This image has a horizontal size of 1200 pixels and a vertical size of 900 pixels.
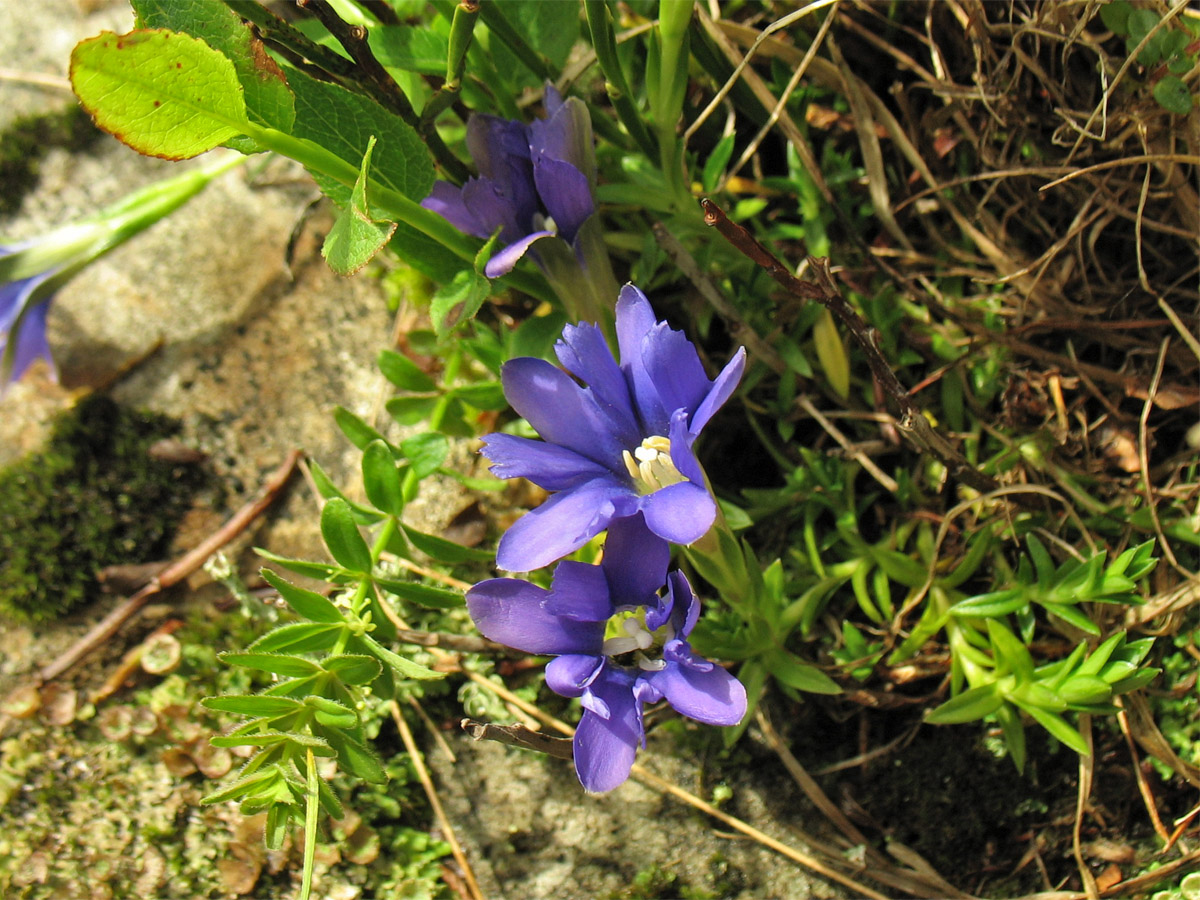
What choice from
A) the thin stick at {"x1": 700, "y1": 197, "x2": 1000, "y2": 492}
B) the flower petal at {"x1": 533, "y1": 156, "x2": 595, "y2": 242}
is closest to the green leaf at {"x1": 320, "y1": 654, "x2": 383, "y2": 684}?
the flower petal at {"x1": 533, "y1": 156, "x2": 595, "y2": 242}

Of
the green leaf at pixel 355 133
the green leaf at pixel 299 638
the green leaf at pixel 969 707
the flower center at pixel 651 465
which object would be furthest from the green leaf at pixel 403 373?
the green leaf at pixel 969 707

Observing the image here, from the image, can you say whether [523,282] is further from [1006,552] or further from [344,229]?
[1006,552]

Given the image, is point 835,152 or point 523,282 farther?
point 835,152

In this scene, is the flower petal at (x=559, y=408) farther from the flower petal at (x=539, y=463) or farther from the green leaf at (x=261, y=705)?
the green leaf at (x=261, y=705)

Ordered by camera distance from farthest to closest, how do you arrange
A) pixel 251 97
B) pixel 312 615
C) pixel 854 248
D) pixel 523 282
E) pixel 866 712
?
1. pixel 854 248
2. pixel 866 712
3. pixel 523 282
4. pixel 312 615
5. pixel 251 97

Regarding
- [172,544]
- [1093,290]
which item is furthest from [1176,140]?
[172,544]

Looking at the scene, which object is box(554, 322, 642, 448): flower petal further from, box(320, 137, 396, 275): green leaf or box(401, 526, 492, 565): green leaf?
box(401, 526, 492, 565): green leaf
